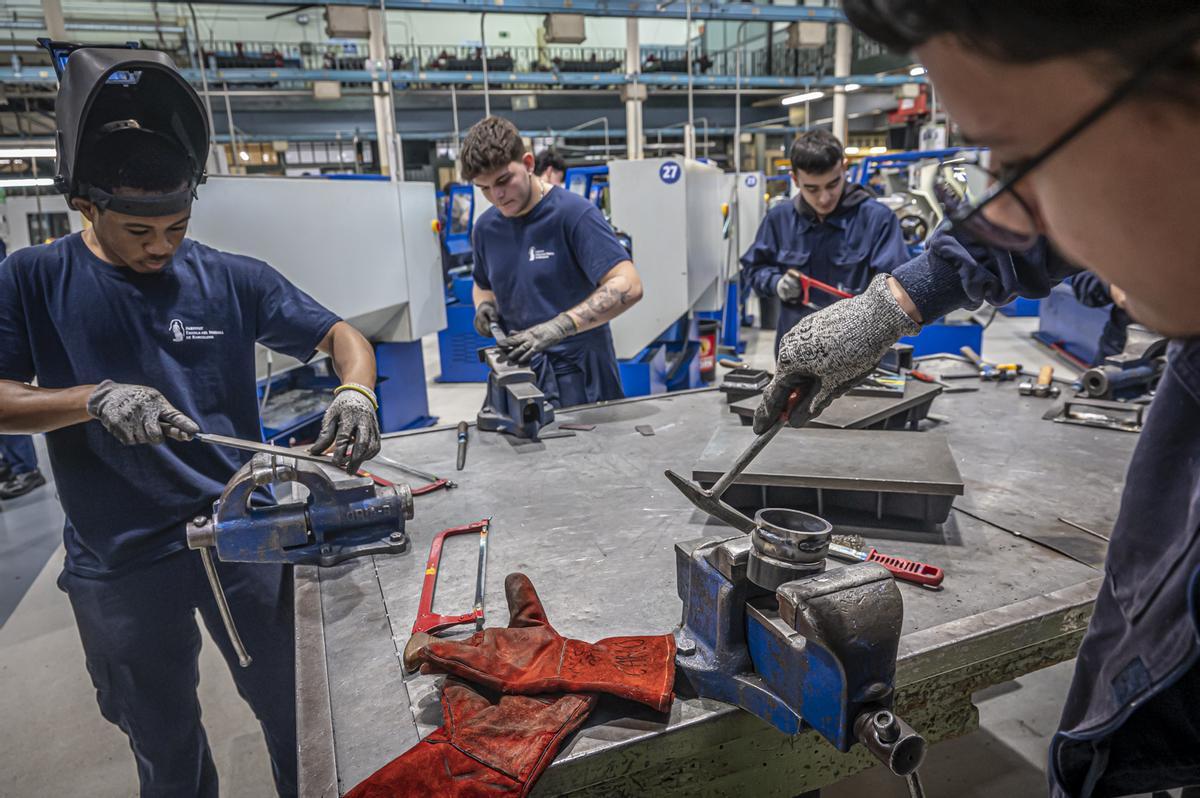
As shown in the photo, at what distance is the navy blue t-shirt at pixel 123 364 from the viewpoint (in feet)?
4.07

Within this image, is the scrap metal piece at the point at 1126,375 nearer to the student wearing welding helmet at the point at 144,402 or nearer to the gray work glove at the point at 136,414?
the student wearing welding helmet at the point at 144,402

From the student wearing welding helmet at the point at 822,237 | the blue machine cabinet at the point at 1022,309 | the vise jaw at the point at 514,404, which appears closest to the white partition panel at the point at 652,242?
the student wearing welding helmet at the point at 822,237

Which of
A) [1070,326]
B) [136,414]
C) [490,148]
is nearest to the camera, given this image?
[136,414]

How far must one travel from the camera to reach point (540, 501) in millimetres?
1408

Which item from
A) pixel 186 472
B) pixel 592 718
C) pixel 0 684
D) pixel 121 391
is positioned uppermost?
pixel 121 391

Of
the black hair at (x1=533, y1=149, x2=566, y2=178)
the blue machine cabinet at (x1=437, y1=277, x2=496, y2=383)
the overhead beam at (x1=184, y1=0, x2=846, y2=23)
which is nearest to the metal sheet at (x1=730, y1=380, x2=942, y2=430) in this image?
the black hair at (x1=533, y1=149, x2=566, y2=178)

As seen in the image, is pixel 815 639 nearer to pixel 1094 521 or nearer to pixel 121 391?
pixel 1094 521

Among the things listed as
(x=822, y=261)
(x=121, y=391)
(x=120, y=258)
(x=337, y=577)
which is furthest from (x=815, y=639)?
(x=822, y=261)

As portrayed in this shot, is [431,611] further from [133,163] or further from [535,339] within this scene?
[535,339]

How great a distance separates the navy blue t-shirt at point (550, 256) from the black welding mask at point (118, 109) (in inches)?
43.5

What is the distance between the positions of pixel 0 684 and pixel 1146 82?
294cm

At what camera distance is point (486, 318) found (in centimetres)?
235

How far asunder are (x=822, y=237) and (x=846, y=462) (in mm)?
1879

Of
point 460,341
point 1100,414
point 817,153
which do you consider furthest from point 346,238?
point 460,341
